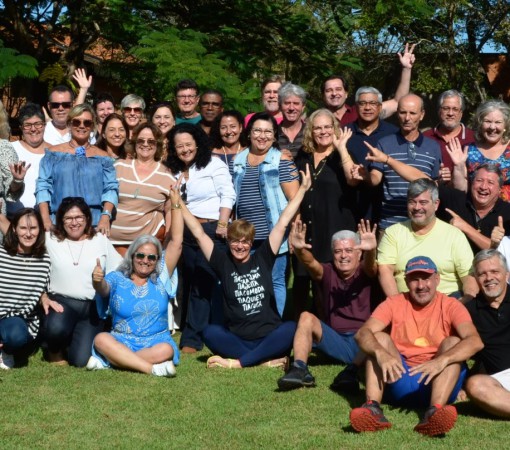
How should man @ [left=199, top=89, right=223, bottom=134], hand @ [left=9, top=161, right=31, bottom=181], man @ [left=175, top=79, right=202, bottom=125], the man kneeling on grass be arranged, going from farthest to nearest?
1. man @ [left=175, top=79, right=202, bottom=125]
2. man @ [left=199, top=89, right=223, bottom=134]
3. hand @ [left=9, top=161, right=31, bottom=181]
4. the man kneeling on grass

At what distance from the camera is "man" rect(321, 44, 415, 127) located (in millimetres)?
9148

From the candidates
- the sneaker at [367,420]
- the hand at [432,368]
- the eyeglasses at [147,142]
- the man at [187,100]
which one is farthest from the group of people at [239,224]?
the sneaker at [367,420]

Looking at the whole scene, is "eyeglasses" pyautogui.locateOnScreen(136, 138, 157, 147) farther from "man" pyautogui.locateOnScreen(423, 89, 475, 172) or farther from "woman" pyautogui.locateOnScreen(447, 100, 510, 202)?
"woman" pyautogui.locateOnScreen(447, 100, 510, 202)

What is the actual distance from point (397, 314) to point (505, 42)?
68.7ft

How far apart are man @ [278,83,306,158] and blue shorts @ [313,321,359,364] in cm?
212

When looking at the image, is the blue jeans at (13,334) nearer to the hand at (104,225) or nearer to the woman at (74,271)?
the woman at (74,271)

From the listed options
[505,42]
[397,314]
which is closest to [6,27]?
[397,314]

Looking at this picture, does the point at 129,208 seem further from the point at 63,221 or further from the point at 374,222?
the point at 374,222

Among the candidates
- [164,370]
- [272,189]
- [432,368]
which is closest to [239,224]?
[272,189]

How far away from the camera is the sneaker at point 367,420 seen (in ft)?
19.2

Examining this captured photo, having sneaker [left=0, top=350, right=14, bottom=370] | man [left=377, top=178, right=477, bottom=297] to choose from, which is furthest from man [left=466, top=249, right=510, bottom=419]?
sneaker [left=0, top=350, right=14, bottom=370]

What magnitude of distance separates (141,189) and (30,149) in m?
1.25

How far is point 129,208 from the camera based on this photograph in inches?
337

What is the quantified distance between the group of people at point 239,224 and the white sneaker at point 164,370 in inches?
0.6
